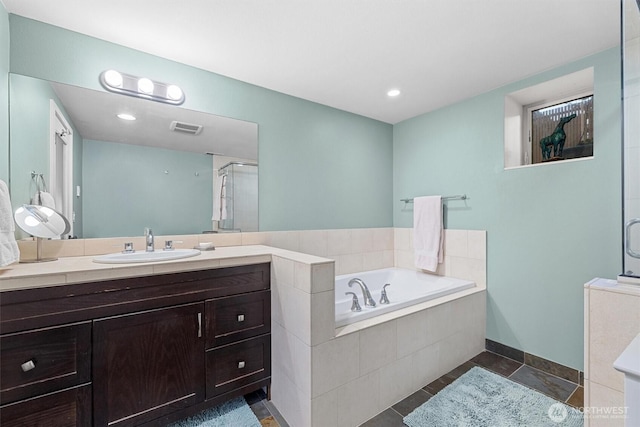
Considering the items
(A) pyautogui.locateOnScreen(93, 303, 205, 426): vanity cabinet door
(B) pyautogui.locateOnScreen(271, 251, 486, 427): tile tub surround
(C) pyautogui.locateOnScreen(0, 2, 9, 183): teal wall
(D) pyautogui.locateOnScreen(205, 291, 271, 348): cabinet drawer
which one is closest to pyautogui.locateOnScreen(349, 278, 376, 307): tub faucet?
(B) pyautogui.locateOnScreen(271, 251, 486, 427): tile tub surround

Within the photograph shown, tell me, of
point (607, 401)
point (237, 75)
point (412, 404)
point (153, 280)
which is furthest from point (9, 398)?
point (607, 401)

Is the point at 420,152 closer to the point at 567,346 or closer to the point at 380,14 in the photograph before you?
the point at 380,14

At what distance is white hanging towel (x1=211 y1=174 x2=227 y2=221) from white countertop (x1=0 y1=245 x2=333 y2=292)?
554 mm

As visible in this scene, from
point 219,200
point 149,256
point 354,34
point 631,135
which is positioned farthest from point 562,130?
point 149,256

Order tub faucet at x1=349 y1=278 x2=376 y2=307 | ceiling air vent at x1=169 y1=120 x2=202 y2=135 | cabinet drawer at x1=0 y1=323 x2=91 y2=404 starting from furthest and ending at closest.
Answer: tub faucet at x1=349 y1=278 x2=376 y2=307, ceiling air vent at x1=169 y1=120 x2=202 y2=135, cabinet drawer at x1=0 y1=323 x2=91 y2=404

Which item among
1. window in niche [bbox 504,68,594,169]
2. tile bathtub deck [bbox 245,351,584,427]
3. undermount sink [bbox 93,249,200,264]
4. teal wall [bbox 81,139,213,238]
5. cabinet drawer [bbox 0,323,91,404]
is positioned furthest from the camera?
window in niche [bbox 504,68,594,169]

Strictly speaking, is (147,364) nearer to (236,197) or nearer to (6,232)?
(6,232)

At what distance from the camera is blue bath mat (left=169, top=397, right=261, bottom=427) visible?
5.23 feet

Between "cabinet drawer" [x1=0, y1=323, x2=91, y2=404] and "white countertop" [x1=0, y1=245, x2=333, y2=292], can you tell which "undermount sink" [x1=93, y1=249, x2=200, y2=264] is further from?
"cabinet drawer" [x1=0, y1=323, x2=91, y2=404]

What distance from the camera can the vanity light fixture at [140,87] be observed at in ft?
5.89

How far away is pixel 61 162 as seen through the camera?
1.67m

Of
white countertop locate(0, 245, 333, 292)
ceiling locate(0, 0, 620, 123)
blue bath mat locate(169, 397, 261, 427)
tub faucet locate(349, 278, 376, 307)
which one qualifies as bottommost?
blue bath mat locate(169, 397, 261, 427)

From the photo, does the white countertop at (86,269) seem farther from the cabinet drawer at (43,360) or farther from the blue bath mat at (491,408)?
the blue bath mat at (491,408)

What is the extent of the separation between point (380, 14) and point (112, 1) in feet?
4.56
